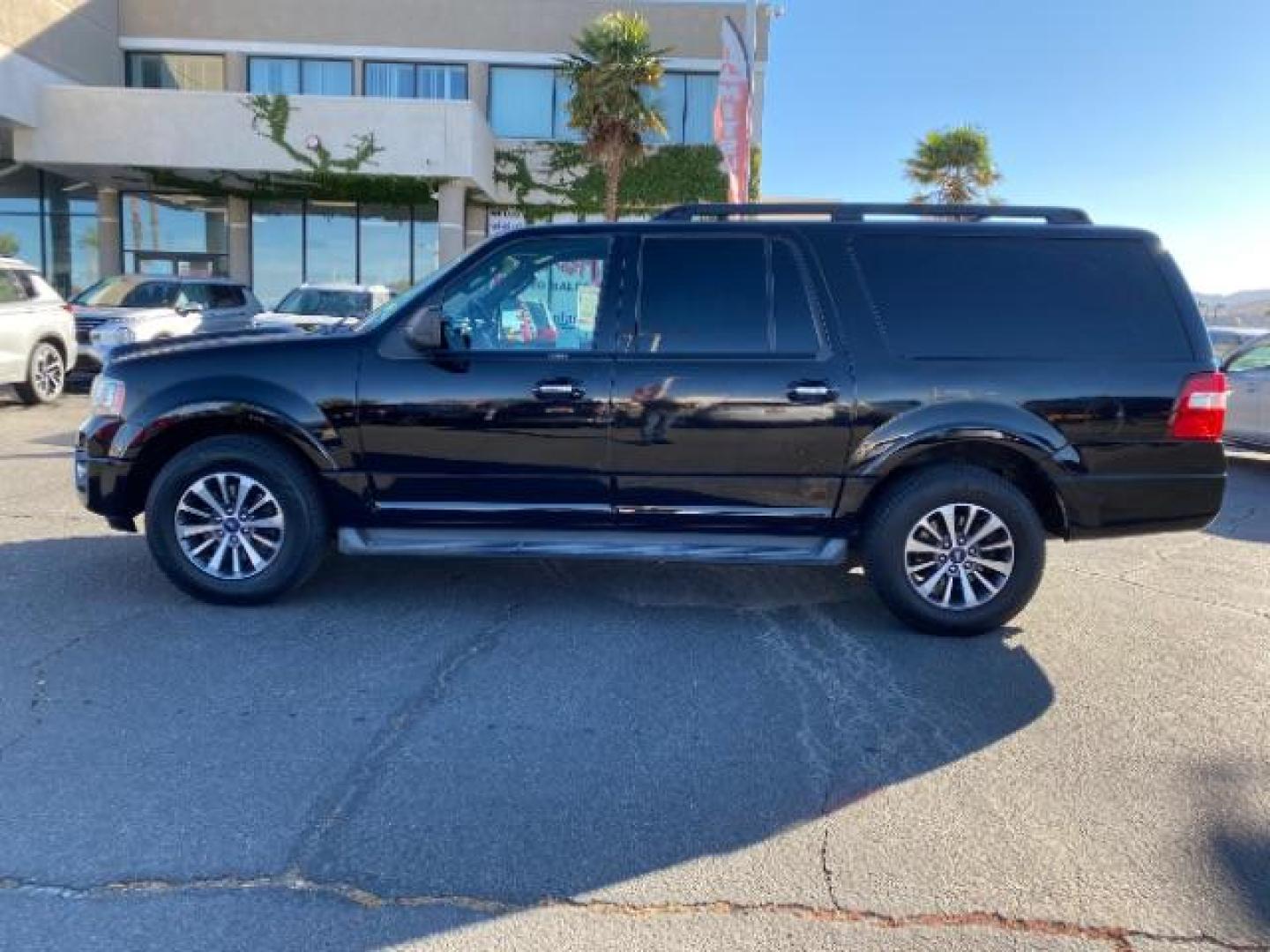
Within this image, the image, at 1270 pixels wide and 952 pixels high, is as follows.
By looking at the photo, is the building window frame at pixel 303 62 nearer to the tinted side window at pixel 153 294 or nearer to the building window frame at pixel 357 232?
the building window frame at pixel 357 232

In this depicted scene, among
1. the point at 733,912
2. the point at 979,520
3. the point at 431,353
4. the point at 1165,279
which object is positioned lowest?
the point at 733,912

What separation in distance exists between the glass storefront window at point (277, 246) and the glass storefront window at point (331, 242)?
245mm

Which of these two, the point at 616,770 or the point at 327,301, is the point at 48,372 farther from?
the point at 616,770

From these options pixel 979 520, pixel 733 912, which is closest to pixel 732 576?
pixel 979 520

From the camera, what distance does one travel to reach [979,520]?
4.79 meters

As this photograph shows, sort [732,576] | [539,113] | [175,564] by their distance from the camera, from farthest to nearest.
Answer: [539,113]
[732,576]
[175,564]

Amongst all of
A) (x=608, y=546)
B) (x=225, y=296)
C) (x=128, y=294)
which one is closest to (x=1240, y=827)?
(x=608, y=546)

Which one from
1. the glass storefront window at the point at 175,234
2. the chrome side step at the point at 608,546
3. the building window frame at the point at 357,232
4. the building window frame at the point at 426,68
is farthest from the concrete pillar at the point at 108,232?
the chrome side step at the point at 608,546

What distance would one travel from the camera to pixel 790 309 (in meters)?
4.82

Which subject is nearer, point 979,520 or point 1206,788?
point 1206,788

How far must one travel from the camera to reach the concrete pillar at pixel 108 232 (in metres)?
23.9

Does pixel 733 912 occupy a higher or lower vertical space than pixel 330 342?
lower

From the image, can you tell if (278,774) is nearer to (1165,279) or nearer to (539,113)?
(1165,279)

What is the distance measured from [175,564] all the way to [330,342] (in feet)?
4.56
